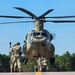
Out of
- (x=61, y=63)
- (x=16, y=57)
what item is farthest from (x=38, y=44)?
(x=61, y=63)

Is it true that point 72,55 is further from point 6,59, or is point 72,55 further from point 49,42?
point 49,42

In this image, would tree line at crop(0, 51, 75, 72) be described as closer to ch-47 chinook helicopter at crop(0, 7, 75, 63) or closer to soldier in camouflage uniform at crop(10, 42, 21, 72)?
ch-47 chinook helicopter at crop(0, 7, 75, 63)

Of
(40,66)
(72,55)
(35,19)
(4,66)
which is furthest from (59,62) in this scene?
(40,66)

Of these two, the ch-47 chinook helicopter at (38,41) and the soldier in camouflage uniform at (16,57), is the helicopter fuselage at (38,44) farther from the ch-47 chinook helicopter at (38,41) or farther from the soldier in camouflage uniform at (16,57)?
the soldier in camouflage uniform at (16,57)

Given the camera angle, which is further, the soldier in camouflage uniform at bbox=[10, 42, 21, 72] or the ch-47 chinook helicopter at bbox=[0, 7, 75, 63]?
the ch-47 chinook helicopter at bbox=[0, 7, 75, 63]

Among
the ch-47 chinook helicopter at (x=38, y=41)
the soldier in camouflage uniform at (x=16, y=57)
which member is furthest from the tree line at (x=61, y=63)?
the soldier in camouflage uniform at (x=16, y=57)

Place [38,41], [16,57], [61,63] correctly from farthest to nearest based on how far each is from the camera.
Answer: [61,63], [38,41], [16,57]

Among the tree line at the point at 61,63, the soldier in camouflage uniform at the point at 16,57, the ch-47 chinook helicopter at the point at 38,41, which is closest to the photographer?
the soldier in camouflage uniform at the point at 16,57

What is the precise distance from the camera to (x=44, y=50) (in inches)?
Result: 1620

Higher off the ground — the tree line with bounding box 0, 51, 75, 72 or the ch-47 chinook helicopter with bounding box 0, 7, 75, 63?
the tree line with bounding box 0, 51, 75, 72

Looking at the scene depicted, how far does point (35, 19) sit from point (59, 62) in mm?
106940

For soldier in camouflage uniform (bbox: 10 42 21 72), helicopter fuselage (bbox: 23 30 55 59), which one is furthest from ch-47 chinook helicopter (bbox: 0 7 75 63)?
soldier in camouflage uniform (bbox: 10 42 21 72)

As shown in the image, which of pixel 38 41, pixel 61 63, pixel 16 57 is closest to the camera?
pixel 16 57

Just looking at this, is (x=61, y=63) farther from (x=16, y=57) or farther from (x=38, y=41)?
(x=16, y=57)
